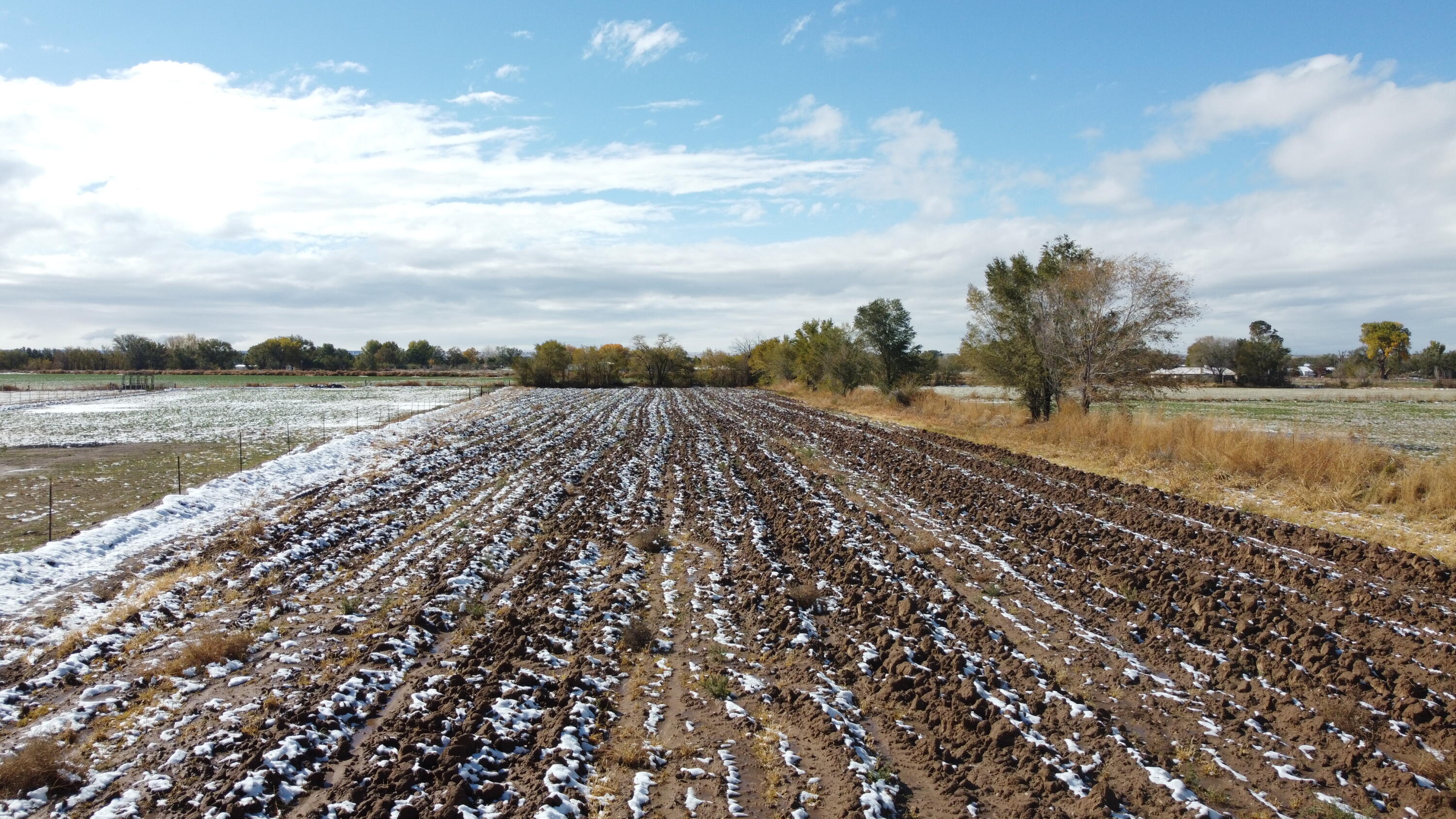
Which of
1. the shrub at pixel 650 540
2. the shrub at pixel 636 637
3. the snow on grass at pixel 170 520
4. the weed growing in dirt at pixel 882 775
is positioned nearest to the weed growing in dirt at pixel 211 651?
the snow on grass at pixel 170 520

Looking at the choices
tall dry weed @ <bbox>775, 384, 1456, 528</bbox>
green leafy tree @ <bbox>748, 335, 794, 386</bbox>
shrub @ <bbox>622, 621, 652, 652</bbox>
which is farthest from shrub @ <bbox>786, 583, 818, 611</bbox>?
green leafy tree @ <bbox>748, 335, 794, 386</bbox>

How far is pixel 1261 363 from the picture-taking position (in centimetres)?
7775

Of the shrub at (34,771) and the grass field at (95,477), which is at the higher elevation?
the grass field at (95,477)

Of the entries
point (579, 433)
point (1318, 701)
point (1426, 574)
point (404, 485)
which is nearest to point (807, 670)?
point (1318, 701)

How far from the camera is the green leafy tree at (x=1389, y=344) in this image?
324ft

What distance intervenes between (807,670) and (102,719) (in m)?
6.03

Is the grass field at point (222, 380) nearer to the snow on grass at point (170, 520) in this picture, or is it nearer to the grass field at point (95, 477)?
the grass field at point (95, 477)

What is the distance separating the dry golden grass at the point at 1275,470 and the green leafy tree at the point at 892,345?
72.4 ft

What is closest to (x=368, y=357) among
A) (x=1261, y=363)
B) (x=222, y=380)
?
(x=222, y=380)

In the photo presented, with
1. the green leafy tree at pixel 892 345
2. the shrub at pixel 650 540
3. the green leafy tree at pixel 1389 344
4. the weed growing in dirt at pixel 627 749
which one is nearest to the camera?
the weed growing in dirt at pixel 627 749

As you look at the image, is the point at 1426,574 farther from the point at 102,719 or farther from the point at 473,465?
the point at 473,465

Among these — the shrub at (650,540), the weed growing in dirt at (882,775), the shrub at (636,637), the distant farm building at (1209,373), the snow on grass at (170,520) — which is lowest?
the weed growing in dirt at (882,775)

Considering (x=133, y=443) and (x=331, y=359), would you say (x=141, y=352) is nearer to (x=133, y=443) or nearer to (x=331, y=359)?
(x=331, y=359)

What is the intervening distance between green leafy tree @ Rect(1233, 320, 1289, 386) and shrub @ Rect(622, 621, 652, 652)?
90.4 m
